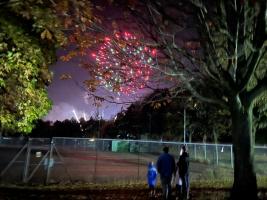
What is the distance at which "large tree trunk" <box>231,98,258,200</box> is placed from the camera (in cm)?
1354

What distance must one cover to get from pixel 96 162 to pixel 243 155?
9112mm

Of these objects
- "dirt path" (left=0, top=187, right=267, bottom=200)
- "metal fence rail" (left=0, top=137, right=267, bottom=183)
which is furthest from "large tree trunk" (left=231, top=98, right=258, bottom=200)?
"metal fence rail" (left=0, top=137, right=267, bottom=183)

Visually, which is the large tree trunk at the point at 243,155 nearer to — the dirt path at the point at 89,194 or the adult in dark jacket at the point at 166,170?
the dirt path at the point at 89,194

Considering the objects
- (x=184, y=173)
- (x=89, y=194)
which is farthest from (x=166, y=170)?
(x=89, y=194)

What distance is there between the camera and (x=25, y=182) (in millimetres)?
17875

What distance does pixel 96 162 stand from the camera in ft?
69.3

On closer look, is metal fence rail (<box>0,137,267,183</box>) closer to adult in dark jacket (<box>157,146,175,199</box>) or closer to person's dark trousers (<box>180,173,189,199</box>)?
adult in dark jacket (<box>157,146,175,199</box>)

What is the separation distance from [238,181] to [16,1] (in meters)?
9.17

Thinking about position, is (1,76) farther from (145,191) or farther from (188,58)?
(145,191)

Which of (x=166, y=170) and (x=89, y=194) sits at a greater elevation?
(x=166, y=170)

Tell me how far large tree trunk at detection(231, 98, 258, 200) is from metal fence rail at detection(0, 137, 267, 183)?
7857 mm

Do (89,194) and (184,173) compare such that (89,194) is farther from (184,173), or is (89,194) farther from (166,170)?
(184,173)

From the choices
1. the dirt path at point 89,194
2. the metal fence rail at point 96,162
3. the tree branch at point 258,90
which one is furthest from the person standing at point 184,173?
the metal fence rail at point 96,162

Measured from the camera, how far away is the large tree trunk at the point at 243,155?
13.5 m
